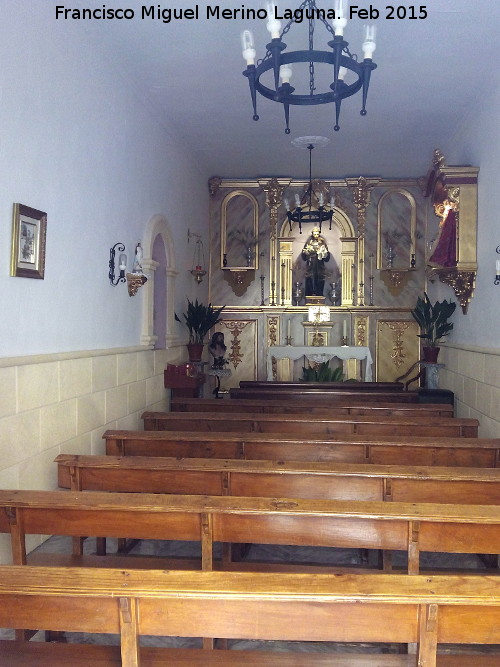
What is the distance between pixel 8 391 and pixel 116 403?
1.84m

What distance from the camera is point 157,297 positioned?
708 centimetres

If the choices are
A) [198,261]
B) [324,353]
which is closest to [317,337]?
[324,353]

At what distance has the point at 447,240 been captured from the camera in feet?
21.9

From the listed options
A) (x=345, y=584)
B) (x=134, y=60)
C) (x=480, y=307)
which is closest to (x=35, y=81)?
(x=134, y=60)

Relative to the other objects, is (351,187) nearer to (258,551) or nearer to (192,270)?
(192,270)

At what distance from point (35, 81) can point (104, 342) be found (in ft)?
6.86

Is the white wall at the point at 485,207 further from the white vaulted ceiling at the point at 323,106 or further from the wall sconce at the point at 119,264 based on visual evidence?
the wall sconce at the point at 119,264

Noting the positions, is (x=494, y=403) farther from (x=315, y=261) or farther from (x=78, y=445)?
(x=315, y=261)

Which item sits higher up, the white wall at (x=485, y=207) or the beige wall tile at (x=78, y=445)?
the white wall at (x=485, y=207)

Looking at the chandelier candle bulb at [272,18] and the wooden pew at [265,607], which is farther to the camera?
Answer: the chandelier candle bulb at [272,18]

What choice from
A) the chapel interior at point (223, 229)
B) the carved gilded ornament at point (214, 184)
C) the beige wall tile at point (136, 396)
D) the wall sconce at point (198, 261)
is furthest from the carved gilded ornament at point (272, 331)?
the beige wall tile at point (136, 396)

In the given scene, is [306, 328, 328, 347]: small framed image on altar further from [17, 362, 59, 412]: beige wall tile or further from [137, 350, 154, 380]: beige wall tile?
[17, 362, 59, 412]: beige wall tile

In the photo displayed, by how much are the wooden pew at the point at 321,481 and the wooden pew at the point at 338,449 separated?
71 centimetres

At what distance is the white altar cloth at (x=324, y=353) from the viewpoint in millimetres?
9383
